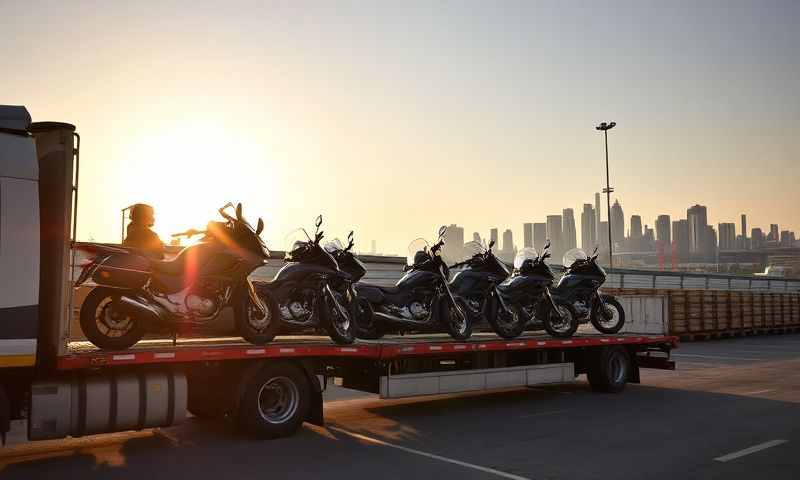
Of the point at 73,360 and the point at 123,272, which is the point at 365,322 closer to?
the point at 123,272

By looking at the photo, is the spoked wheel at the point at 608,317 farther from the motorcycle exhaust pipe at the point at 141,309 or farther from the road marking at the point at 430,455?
the motorcycle exhaust pipe at the point at 141,309

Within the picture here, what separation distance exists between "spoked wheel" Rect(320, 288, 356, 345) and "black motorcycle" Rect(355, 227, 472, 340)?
816 millimetres

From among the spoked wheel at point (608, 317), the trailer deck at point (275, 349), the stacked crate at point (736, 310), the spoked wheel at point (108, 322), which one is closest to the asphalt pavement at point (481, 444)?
the trailer deck at point (275, 349)

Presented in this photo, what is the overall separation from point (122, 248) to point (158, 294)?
659 millimetres

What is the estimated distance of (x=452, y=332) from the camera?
11359mm

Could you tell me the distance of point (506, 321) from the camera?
1219 cm

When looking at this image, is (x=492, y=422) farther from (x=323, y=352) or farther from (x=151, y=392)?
(x=151, y=392)

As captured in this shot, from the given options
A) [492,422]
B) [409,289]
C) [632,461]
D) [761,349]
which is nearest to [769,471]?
[632,461]

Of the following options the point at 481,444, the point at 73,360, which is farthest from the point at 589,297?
the point at 73,360

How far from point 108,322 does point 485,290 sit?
6.80m

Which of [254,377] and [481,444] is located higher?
[254,377]

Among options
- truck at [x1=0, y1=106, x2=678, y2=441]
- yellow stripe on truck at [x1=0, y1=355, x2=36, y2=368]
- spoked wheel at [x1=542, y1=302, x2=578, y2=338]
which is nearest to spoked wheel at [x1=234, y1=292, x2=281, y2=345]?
truck at [x1=0, y1=106, x2=678, y2=441]

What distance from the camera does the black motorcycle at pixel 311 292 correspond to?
953 cm

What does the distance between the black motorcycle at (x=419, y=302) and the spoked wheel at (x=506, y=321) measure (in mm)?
577
